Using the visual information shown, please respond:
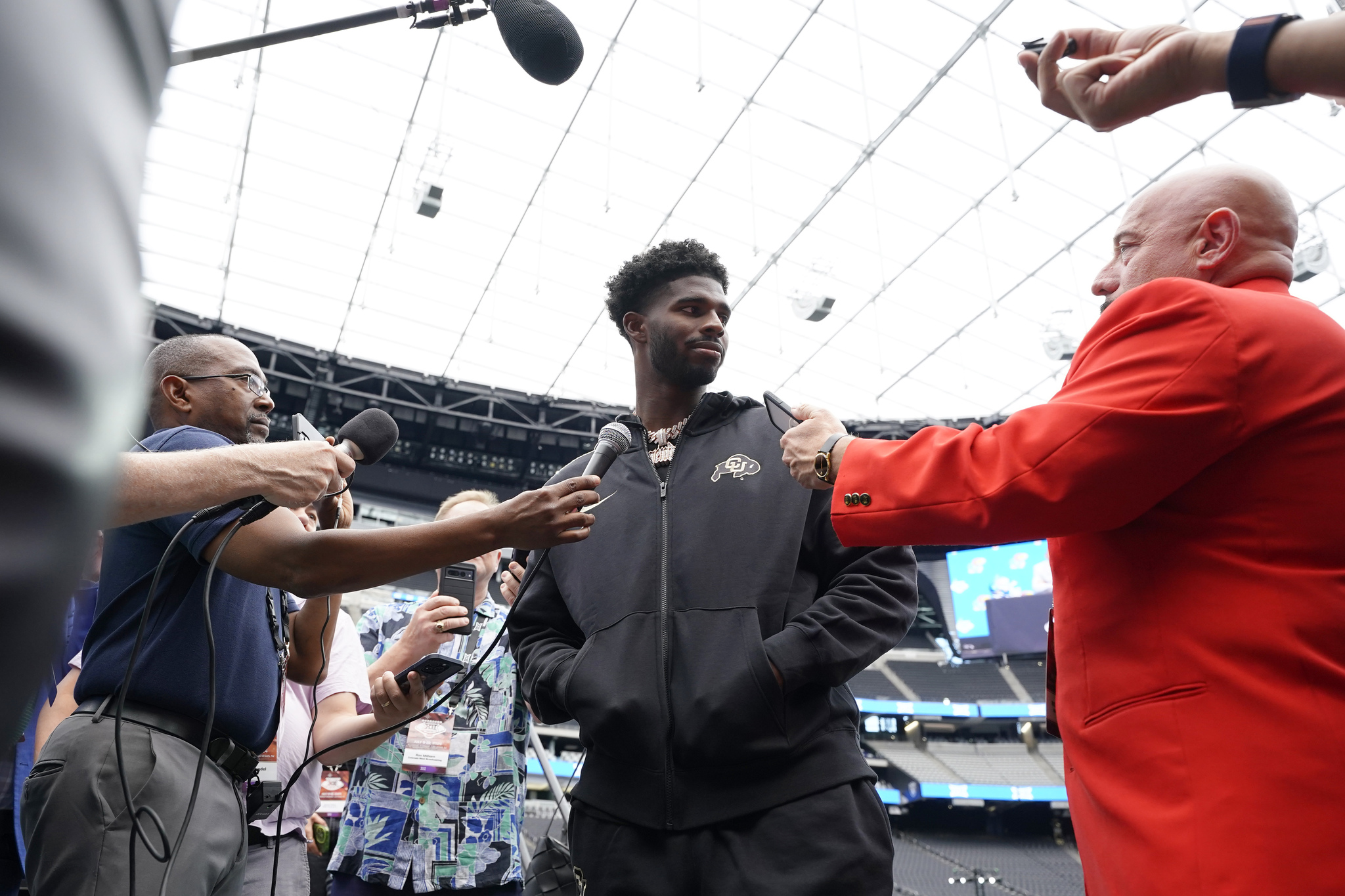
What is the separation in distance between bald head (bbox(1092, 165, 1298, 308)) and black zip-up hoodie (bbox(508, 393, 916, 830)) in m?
0.77

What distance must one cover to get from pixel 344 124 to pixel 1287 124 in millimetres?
13107

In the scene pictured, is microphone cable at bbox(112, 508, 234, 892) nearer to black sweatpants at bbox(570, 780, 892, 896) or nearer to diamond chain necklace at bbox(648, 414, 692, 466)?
black sweatpants at bbox(570, 780, 892, 896)

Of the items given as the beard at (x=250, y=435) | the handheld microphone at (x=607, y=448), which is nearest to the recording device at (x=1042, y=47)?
the handheld microphone at (x=607, y=448)

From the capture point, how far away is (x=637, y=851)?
5.19 ft

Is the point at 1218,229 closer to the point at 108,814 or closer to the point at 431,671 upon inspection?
the point at 431,671

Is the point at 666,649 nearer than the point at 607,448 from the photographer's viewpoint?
Yes

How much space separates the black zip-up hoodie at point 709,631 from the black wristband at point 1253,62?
40.5 inches

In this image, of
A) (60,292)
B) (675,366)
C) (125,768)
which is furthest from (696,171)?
(60,292)

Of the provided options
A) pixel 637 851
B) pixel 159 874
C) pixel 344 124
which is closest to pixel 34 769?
pixel 159 874

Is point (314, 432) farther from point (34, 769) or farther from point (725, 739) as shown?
point (725, 739)

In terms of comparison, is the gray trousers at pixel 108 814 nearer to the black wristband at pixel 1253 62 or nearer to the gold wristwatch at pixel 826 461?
the gold wristwatch at pixel 826 461

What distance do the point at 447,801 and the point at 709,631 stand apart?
1.49m

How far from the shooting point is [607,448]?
197 cm

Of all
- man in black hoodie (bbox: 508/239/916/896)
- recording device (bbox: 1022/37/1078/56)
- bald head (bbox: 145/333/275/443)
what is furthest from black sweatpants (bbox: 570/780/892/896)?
bald head (bbox: 145/333/275/443)
